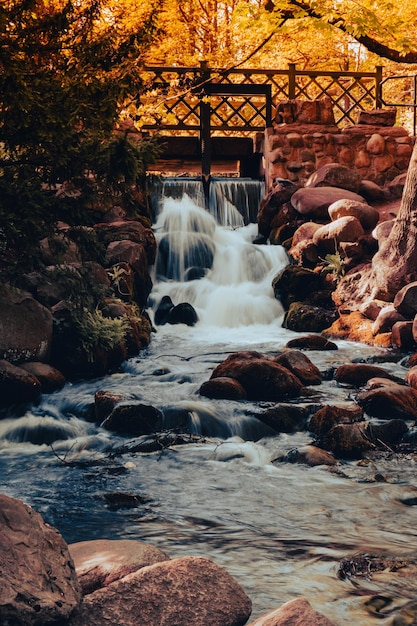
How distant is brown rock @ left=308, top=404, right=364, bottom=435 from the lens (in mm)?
7664

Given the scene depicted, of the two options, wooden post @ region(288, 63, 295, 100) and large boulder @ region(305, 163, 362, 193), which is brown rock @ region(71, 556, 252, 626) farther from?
wooden post @ region(288, 63, 295, 100)

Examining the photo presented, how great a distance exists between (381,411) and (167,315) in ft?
20.2

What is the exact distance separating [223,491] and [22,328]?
13.4 ft

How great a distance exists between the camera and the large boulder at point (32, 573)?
323cm

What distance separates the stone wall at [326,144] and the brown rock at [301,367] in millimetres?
8573

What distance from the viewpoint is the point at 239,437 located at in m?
7.78

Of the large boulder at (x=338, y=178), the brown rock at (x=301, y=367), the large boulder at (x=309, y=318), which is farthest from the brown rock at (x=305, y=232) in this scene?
the brown rock at (x=301, y=367)

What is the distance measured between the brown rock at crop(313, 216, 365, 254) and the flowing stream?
3.60 meters

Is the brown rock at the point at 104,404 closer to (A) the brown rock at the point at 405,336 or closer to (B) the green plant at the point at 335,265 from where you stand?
(A) the brown rock at the point at 405,336

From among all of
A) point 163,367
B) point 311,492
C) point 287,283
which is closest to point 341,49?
point 287,283

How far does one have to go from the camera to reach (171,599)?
141 inches

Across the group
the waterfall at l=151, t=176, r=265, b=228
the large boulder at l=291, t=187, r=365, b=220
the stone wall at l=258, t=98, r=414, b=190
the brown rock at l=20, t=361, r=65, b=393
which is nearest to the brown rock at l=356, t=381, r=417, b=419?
the brown rock at l=20, t=361, r=65, b=393

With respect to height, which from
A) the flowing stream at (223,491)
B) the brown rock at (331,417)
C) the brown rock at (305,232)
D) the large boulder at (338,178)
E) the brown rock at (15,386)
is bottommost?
the flowing stream at (223,491)

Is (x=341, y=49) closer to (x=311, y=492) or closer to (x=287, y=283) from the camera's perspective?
(x=287, y=283)
